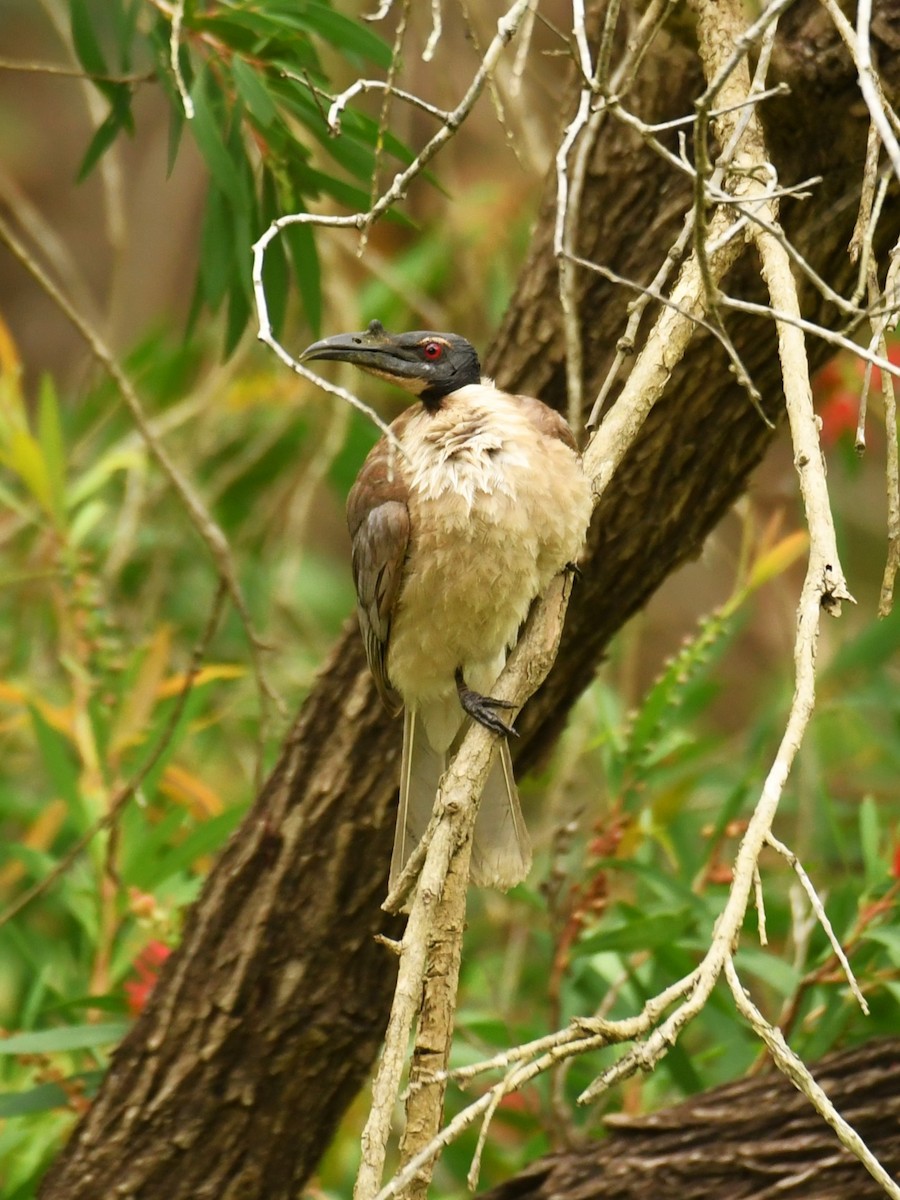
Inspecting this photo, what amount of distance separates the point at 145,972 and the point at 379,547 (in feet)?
4.71

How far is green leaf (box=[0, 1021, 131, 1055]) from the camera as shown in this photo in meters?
3.16

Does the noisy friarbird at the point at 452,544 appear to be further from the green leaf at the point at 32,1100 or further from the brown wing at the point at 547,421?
the green leaf at the point at 32,1100

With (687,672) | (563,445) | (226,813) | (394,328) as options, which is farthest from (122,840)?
(394,328)

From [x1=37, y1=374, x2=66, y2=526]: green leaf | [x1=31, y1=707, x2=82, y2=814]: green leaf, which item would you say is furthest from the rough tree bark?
[x1=37, y1=374, x2=66, y2=526]: green leaf

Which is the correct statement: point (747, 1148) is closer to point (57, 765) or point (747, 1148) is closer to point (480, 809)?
point (480, 809)

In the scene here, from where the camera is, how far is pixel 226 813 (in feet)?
12.2

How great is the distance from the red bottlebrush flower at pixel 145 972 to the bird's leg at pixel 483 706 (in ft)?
3.38

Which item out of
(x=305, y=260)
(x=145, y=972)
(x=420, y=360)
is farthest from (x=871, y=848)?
(x=305, y=260)

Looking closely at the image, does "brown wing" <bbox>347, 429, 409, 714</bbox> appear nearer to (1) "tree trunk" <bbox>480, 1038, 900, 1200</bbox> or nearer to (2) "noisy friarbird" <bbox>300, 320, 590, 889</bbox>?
(2) "noisy friarbird" <bbox>300, 320, 590, 889</bbox>

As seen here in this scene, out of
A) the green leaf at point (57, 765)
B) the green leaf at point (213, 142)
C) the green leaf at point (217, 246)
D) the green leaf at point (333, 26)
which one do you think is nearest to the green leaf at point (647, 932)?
the green leaf at point (57, 765)

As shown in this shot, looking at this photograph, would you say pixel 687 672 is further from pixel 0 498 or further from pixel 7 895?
pixel 7 895

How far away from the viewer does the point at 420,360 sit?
297 cm

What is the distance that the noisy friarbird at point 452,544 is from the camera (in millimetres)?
2660

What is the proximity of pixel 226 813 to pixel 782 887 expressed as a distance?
183 centimetres
